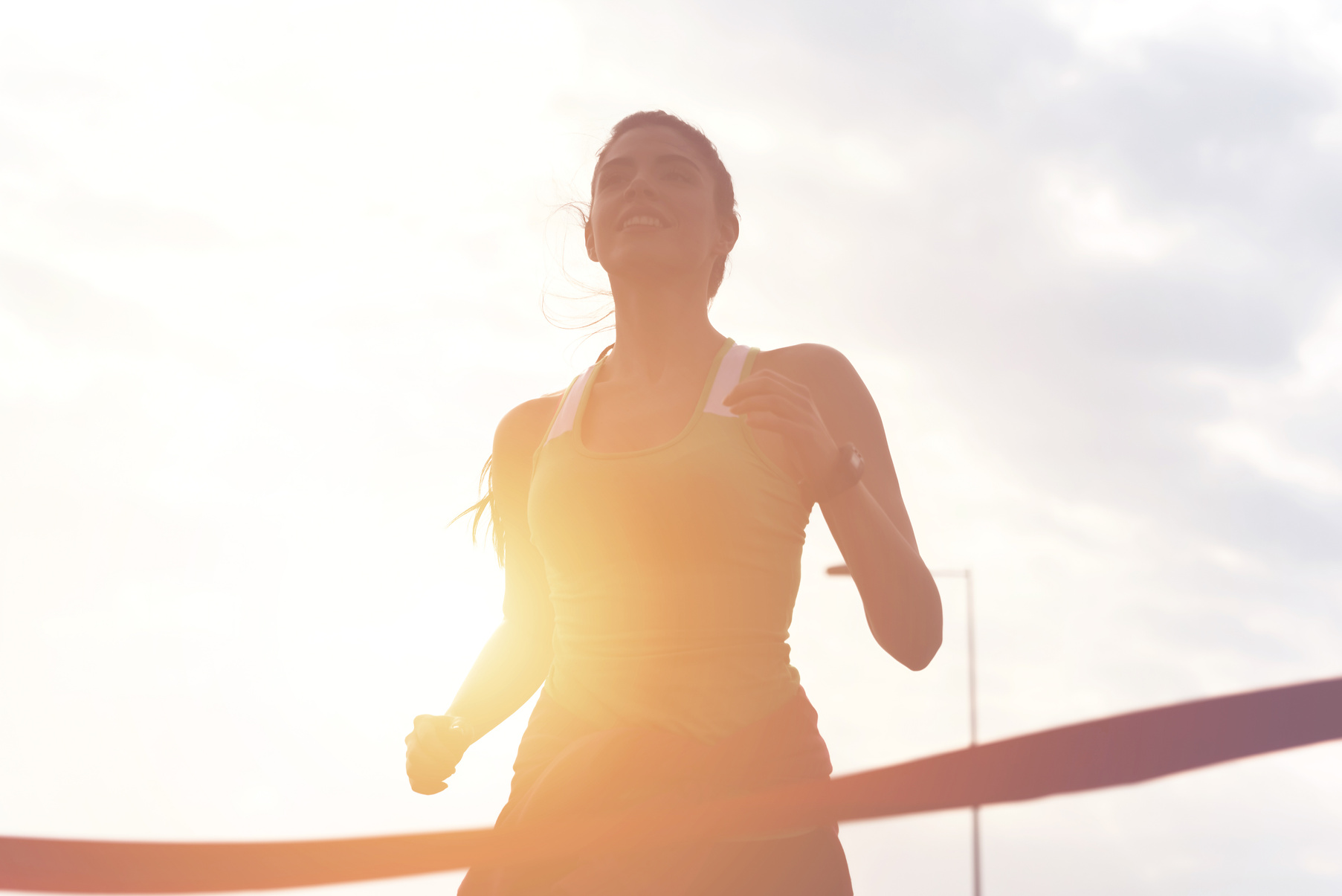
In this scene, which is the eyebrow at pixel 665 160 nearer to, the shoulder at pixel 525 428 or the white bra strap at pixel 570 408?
the white bra strap at pixel 570 408

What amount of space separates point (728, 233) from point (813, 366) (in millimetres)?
741

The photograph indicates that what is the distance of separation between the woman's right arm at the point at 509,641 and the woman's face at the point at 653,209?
648 mm

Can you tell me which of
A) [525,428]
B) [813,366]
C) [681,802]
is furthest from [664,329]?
[681,802]

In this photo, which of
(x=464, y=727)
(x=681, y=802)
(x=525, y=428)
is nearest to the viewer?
(x=681, y=802)

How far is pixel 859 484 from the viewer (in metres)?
2.51

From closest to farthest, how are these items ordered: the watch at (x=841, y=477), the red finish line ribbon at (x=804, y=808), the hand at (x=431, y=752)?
the red finish line ribbon at (x=804, y=808) < the watch at (x=841, y=477) < the hand at (x=431, y=752)

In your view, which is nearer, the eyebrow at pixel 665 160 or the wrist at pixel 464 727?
the wrist at pixel 464 727

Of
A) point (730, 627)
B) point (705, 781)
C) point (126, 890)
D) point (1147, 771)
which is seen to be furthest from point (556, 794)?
point (1147, 771)

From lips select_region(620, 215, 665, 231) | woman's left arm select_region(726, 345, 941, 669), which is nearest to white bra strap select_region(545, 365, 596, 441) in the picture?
lips select_region(620, 215, 665, 231)

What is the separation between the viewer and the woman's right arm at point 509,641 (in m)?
2.93

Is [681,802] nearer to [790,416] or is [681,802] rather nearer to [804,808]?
[804,808]

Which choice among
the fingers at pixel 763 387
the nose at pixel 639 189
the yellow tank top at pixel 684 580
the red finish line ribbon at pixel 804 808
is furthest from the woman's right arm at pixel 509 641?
the fingers at pixel 763 387

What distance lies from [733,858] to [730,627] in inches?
20.5

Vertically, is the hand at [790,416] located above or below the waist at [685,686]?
above
